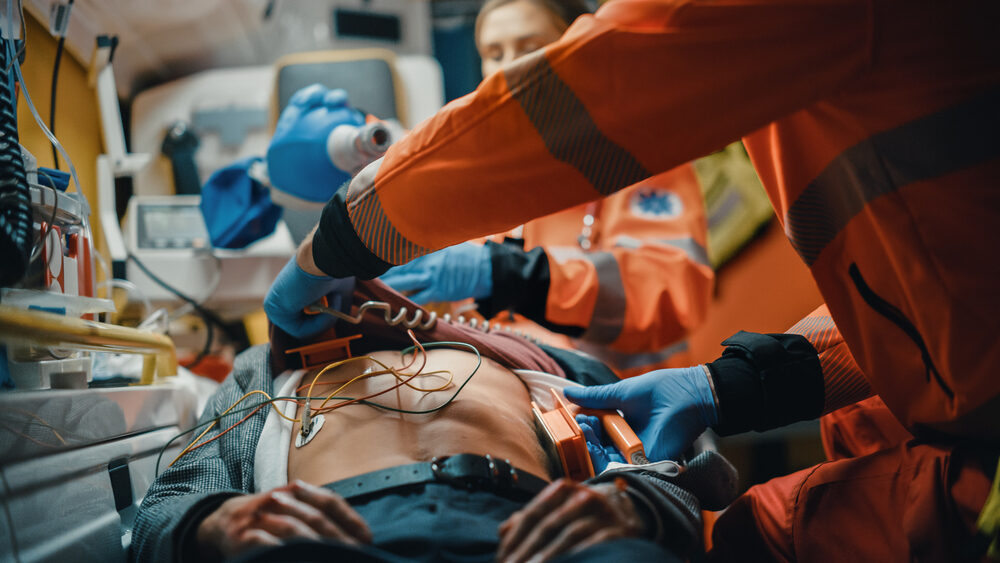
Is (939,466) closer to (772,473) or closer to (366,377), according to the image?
(772,473)

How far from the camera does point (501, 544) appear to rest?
0.61m

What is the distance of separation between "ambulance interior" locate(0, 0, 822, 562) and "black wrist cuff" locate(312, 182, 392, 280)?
324 millimetres

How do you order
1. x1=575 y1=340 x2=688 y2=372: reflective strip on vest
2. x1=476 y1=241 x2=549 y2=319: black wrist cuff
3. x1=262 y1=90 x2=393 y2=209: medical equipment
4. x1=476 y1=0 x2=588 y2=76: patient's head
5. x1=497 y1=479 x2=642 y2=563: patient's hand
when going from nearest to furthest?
x1=497 y1=479 x2=642 y2=563: patient's hand
x1=262 y1=90 x2=393 y2=209: medical equipment
x1=476 y1=241 x2=549 y2=319: black wrist cuff
x1=575 y1=340 x2=688 y2=372: reflective strip on vest
x1=476 y1=0 x2=588 y2=76: patient's head

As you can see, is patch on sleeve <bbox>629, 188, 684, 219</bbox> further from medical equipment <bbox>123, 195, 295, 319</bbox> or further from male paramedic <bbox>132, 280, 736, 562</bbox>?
medical equipment <bbox>123, 195, 295, 319</bbox>

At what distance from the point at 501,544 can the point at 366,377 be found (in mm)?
436

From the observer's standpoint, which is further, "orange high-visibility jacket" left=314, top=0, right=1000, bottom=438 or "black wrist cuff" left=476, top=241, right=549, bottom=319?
"black wrist cuff" left=476, top=241, right=549, bottom=319

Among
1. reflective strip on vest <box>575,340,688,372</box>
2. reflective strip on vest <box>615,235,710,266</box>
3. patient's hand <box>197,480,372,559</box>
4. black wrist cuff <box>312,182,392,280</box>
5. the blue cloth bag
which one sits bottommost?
reflective strip on vest <box>575,340,688,372</box>

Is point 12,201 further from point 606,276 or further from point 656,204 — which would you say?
point 656,204

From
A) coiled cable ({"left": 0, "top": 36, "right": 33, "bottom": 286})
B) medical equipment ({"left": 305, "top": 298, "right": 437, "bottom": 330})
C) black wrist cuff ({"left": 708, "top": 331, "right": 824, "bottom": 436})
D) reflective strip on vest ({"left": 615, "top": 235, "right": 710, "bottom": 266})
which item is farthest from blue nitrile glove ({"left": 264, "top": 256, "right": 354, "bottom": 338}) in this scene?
reflective strip on vest ({"left": 615, "top": 235, "right": 710, "bottom": 266})

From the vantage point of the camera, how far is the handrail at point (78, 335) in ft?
2.17

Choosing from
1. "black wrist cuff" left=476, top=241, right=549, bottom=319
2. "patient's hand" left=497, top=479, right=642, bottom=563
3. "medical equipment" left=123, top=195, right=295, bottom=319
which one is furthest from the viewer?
"medical equipment" left=123, top=195, right=295, bottom=319

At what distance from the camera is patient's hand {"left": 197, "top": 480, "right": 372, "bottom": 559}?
0.61 metres

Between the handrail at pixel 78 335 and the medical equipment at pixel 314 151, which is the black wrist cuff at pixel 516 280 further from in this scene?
the handrail at pixel 78 335

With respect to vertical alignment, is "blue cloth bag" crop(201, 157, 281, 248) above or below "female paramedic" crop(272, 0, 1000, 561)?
above
